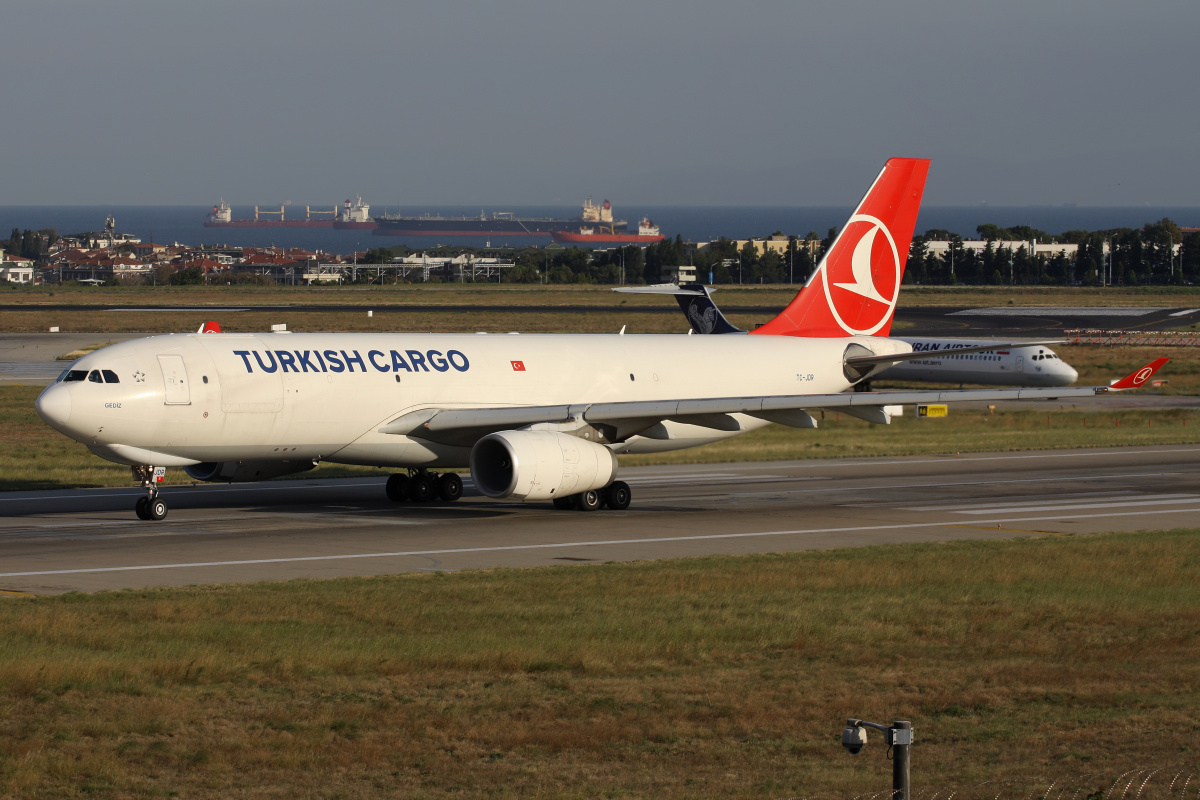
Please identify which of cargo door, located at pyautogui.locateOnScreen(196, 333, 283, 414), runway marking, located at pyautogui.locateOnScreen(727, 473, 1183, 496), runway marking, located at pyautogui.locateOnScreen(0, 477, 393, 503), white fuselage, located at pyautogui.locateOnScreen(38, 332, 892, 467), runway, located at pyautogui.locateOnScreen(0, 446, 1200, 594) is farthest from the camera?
runway marking, located at pyautogui.locateOnScreen(727, 473, 1183, 496)

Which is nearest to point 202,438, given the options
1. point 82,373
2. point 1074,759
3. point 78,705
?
point 82,373

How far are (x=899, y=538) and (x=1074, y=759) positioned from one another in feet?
54.4

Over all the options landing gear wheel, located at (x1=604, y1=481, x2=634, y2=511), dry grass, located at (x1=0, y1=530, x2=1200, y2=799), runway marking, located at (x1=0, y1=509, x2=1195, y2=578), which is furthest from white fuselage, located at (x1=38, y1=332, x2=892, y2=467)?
dry grass, located at (x1=0, y1=530, x2=1200, y2=799)

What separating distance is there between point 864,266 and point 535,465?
50.1 ft

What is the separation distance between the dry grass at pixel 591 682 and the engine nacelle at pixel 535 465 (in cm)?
622

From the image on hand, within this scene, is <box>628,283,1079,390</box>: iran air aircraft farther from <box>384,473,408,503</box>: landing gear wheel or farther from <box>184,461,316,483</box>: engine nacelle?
<box>184,461,316,483</box>: engine nacelle

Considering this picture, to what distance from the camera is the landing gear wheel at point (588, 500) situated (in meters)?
32.9

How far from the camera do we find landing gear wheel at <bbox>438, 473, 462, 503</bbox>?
116 ft

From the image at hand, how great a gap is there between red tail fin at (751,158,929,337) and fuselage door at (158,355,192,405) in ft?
58.7

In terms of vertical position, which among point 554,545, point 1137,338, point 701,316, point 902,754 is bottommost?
point 554,545

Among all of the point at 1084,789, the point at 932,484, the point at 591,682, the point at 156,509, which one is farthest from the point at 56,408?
the point at 932,484

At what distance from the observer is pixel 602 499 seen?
110 ft

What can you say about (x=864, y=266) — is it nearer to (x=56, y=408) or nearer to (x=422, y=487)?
(x=422, y=487)

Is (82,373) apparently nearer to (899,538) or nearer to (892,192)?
(899,538)
